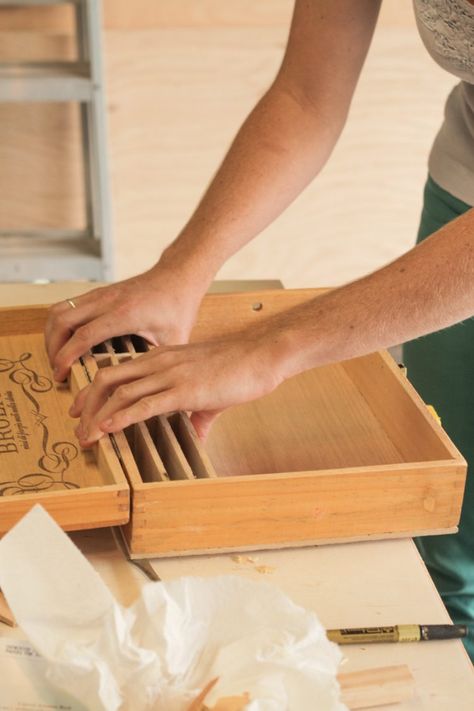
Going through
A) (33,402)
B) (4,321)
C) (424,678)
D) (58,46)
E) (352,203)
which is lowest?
(424,678)

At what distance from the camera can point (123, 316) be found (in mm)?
1135

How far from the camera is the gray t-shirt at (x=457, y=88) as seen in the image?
1.15 metres

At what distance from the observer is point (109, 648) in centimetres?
75

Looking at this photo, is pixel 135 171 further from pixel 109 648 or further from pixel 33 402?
pixel 109 648

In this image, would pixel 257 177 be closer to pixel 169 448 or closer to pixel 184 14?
pixel 169 448

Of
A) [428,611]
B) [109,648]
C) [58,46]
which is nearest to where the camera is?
[109,648]

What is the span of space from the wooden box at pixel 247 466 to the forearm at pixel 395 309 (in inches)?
4.3

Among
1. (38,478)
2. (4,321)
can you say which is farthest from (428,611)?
(4,321)

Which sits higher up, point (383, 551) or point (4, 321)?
point (4, 321)

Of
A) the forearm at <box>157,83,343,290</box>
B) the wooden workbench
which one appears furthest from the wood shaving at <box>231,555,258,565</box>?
the forearm at <box>157,83,343,290</box>

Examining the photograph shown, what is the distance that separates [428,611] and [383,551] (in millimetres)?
84

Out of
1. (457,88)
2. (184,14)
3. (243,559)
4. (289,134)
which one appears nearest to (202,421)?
(243,559)

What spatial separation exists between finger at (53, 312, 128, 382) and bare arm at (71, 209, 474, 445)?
0.35 feet

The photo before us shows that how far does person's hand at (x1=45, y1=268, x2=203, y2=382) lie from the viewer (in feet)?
3.70
